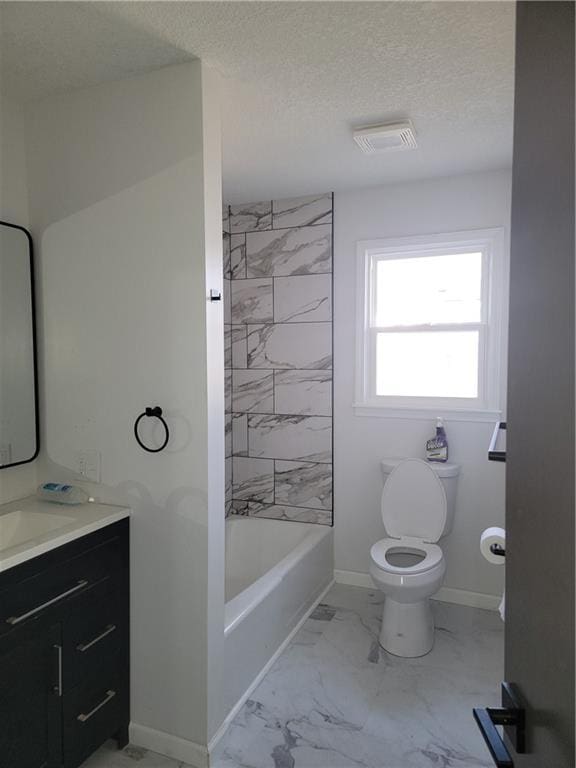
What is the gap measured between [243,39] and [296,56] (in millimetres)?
196

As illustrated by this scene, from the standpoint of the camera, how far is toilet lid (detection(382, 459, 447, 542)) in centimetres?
288

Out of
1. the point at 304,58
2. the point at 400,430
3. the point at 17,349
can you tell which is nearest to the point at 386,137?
the point at 304,58

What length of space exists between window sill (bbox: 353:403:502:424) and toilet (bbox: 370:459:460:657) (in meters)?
0.28

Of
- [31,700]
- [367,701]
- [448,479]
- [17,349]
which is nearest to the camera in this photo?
[31,700]

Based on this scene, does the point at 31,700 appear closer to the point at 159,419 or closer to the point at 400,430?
the point at 159,419

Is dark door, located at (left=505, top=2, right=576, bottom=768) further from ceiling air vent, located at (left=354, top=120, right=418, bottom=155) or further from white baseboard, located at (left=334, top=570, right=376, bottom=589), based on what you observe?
white baseboard, located at (left=334, top=570, right=376, bottom=589)

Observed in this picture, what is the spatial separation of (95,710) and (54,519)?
2.30 feet

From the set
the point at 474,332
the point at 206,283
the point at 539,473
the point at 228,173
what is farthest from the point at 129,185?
the point at 474,332

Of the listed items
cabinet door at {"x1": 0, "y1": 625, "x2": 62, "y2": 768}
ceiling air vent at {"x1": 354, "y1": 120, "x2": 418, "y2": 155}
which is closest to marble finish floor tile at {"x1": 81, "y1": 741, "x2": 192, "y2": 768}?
cabinet door at {"x1": 0, "y1": 625, "x2": 62, "y2": 768}

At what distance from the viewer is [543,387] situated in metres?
0.69

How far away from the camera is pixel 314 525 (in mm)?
3422

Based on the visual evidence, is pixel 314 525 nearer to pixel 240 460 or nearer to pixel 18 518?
pixel 240 460

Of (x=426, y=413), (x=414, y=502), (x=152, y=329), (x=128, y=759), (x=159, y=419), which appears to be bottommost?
(x=128, y=759)

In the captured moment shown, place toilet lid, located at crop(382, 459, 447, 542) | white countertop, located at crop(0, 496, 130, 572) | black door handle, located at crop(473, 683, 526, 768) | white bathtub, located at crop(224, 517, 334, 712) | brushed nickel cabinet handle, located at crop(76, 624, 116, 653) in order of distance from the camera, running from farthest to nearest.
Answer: toilet lid, located at crop(382, 459, 447, 542) < white bathtub, located at crop(224, 517, 334, 712) < brushed nickel cabinet handle, located at crop(76, 624, 116, 653) < white countertop, located at crop(0, 496, 130, 572) < black door handle, located at crop(473, 683, 526, 768)
